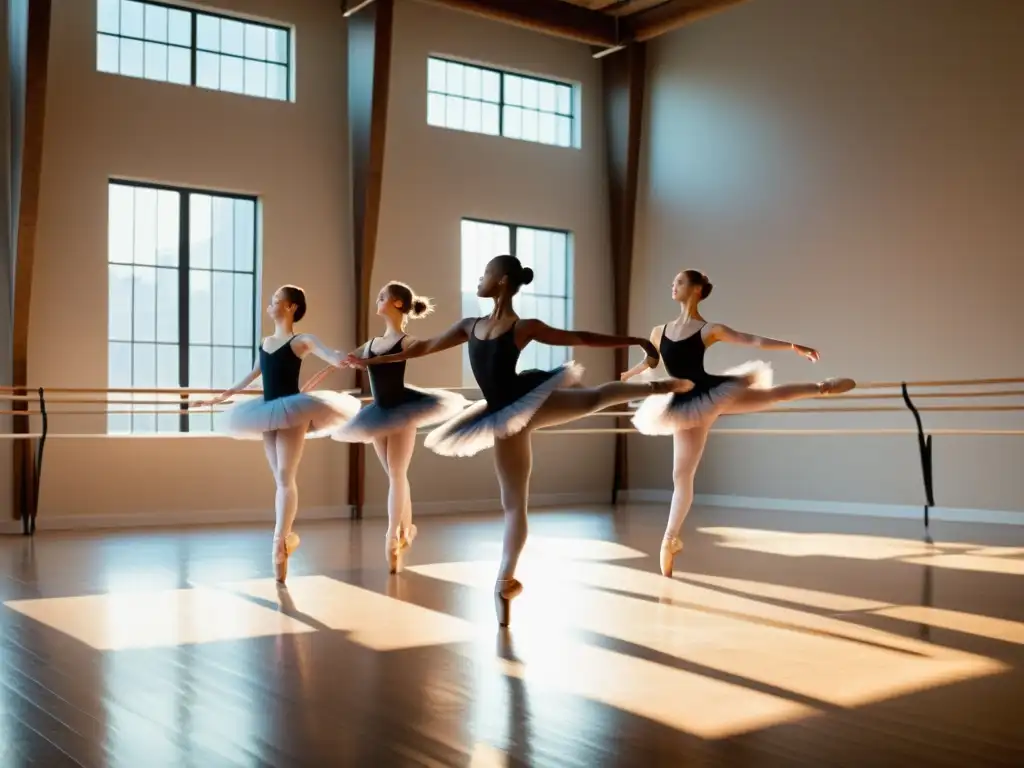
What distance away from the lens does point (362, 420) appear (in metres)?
5.18

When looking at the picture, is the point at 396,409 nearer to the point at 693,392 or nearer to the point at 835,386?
the point at 693,392

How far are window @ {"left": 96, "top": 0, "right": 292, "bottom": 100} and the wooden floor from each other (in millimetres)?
4205

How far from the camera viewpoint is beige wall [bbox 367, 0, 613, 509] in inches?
384

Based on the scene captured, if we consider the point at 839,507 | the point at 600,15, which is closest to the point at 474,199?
the point at 600,15

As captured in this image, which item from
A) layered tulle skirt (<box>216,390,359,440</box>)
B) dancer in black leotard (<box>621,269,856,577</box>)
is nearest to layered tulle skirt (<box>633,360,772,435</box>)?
dancer in black leotard (<box>621,269,856,577</box>)

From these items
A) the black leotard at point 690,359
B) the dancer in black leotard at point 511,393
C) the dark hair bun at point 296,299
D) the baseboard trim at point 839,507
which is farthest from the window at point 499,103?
the dancer in black leotard at point 511,393

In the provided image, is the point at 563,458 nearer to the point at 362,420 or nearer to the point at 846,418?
the point at 846,418

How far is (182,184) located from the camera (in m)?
8.81

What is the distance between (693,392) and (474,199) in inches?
219

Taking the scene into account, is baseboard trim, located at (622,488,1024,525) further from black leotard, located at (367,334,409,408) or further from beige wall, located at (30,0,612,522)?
black leotard, located at (367,334,409,408)

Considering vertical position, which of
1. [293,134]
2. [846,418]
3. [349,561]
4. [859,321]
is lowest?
[349,561]

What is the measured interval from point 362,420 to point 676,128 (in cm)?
634

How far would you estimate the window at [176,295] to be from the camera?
28.4ft

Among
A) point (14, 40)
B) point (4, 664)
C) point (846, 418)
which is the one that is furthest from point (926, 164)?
point (4, 664)
